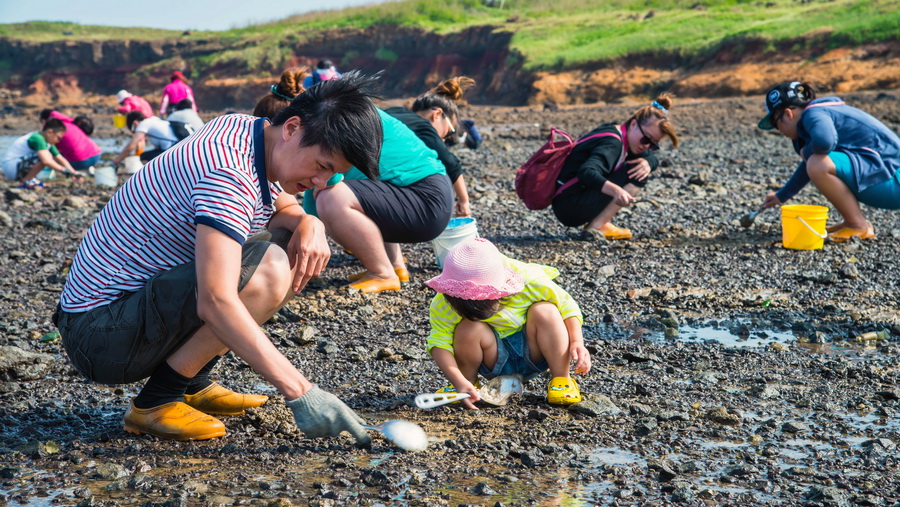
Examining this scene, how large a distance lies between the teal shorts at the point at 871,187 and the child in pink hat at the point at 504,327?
4.09 meters

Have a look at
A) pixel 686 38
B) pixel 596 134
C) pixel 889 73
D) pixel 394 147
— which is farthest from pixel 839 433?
pixel 686 38

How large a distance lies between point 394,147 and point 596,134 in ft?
7.06

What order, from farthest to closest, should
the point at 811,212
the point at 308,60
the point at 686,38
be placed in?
the point at 308,60 → the point at 686,38 → the point at 811,212

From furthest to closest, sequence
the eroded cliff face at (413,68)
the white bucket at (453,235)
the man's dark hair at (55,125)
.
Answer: the eroded cliff face at (413,68) < the man's dark hair at (55,125) < the white bucket at (453,235)

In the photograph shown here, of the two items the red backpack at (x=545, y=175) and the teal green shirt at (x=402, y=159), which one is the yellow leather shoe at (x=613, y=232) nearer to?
the red backpack at (x=545, y=175)

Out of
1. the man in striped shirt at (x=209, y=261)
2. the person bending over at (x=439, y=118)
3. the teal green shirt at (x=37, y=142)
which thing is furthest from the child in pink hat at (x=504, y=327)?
the teal green shirt at (x=37, y=142)

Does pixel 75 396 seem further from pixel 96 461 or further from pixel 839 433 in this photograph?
pixel 839 433

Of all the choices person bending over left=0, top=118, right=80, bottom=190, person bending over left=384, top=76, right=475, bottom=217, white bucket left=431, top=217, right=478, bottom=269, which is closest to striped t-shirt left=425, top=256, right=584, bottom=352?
white bucket left=431, top=217, right=478, bottom=269

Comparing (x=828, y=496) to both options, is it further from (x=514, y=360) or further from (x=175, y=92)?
(x=175, y=92)

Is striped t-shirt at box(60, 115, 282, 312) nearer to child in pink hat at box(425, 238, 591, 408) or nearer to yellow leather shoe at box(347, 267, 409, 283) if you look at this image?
child in pink hat at box(425, 238, 591, 408)

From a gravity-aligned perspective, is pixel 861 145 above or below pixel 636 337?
above

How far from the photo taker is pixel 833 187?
6742 millimetres

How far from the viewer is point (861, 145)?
6781 millimetres

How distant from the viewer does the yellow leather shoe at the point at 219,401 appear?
3543mm
